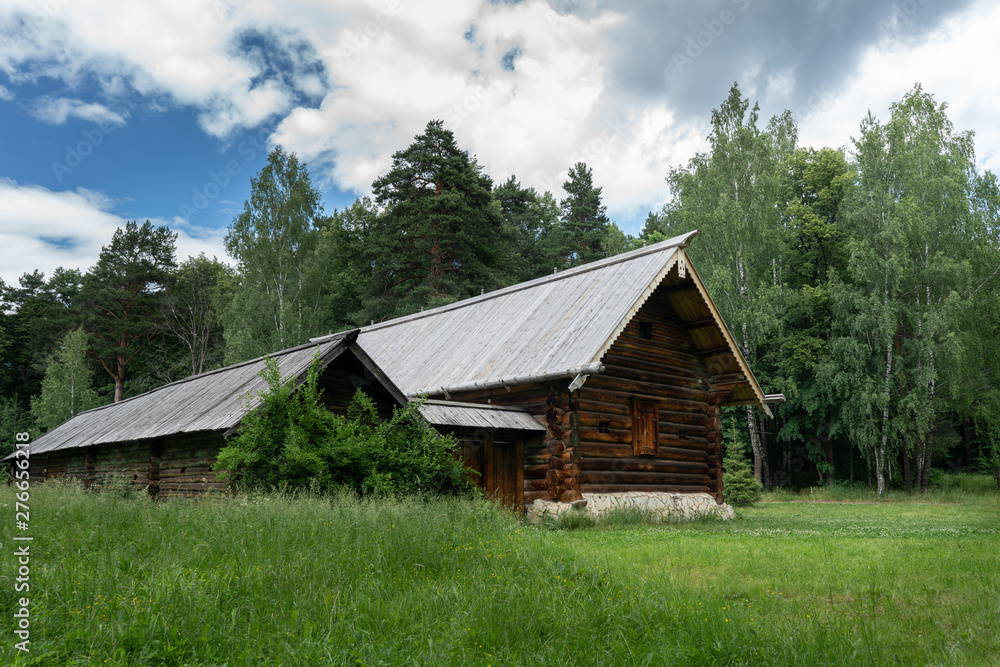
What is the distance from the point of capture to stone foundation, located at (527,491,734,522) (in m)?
15.6

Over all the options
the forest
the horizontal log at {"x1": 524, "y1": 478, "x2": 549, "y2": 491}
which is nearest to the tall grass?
the forest

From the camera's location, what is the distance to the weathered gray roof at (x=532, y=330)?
15.9 m

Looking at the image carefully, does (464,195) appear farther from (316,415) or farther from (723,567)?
(723,567)

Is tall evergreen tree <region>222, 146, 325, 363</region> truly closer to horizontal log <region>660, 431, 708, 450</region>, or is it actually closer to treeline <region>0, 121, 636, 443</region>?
treeline <region>0, 121, 636, 443</region>

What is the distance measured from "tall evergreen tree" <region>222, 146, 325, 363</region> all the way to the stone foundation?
23139mm

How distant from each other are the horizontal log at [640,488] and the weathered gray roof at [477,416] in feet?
5.97

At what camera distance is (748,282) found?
33094 millimetres

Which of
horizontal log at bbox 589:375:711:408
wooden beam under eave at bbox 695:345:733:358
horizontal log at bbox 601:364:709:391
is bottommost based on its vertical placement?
horizontal log at bbox 589:375:711:408

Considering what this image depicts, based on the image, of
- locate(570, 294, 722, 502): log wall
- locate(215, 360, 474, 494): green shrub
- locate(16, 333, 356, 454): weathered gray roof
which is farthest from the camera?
locate(570, 294, 722, 502): log wall

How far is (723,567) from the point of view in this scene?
8883 millimetres

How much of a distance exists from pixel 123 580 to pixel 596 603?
4.19 meters

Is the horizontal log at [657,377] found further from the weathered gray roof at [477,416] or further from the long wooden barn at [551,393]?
the weathered gray roof at [477,416]

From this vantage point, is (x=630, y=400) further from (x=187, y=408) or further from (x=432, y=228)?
(x=432, y=228)

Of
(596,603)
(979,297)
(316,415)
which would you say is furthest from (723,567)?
(979,297)
